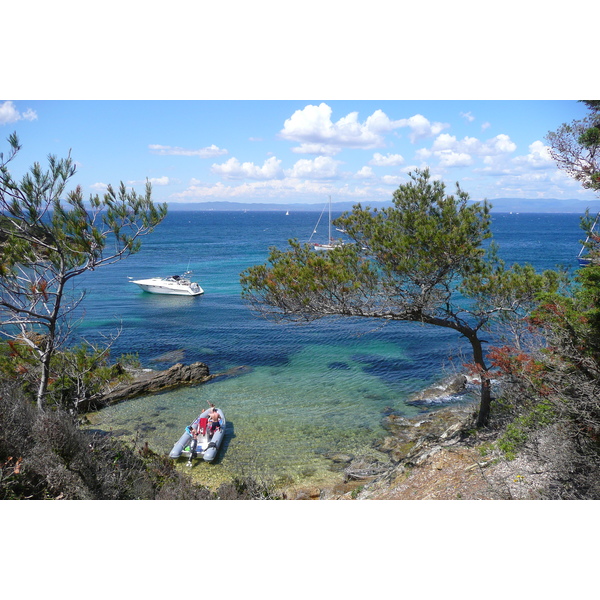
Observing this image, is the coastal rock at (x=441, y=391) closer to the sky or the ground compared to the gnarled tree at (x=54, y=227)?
closer to the ground

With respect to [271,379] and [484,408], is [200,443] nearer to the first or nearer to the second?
[271,379]

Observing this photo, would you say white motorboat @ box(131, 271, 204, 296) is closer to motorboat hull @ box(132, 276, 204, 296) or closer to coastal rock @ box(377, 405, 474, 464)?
motorboat hull @ box(132, 276, 204, 296)

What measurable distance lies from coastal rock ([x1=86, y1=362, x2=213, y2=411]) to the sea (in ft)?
1.54

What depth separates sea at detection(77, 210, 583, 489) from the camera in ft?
36.8

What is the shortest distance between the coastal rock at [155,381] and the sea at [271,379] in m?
0.47

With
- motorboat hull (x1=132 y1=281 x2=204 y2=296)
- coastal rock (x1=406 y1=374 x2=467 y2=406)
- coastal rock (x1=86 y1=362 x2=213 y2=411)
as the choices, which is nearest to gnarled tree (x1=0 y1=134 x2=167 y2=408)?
coastal rock (x1=86 y1=362 x2=213 y2=411)

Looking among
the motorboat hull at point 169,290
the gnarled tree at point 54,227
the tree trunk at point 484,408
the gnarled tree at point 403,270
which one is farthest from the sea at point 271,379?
the gnarled tree at point 54,227

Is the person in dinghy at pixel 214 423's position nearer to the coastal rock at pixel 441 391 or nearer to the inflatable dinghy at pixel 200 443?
the inflatable dinghy at pixel 200 443

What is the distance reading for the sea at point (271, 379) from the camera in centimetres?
1123

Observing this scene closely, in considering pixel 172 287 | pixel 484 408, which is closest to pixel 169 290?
pixel 172 287

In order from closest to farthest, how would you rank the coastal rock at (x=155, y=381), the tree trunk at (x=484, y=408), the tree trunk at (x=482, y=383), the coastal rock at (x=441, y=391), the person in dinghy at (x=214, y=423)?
the tree trunk at (x=482, y=383) → the tree trunk at (x=484, y=408) → the person in dinghy at (x=214, y=423) → the coastal rock at (x=441, y=391) → the coastal rock at (x=155, y=381)

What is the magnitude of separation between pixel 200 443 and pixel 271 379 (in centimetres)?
594

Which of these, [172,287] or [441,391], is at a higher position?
[172,287]

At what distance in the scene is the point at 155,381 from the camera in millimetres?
16312
